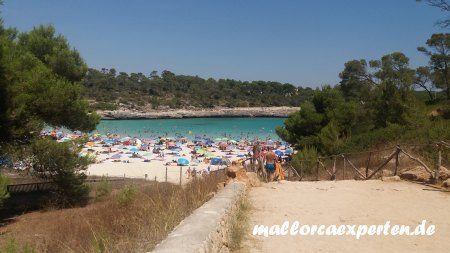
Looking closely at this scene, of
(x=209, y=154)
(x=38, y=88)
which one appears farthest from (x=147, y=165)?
(x=38, y=88)

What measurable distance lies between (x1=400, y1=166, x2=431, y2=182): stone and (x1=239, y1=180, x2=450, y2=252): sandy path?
0.55 metres

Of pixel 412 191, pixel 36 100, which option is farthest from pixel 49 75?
pixel 412 191

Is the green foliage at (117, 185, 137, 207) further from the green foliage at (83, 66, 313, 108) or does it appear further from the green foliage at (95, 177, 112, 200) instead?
the green foliage at (83, 66, 313, 108)

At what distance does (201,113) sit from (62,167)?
372ft

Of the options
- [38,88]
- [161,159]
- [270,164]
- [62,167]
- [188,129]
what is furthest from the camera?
[188,129]

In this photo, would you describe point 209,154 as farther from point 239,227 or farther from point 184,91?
point 184,91

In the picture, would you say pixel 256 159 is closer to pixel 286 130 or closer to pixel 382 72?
pixel 286 130

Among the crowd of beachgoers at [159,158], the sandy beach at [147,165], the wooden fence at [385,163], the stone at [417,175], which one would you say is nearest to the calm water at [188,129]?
the crowd of beachgoers at [159,158]

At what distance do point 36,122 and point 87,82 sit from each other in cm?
11763

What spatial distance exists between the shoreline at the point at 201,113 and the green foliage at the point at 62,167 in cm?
10046

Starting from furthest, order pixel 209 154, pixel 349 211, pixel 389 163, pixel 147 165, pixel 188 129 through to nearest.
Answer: pixel 188 129 → pixel 209 154 → pixel 147 165 → pixel 389 163 → pixel 349 211

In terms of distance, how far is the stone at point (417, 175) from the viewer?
1053 cm

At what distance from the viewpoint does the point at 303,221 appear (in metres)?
6.82

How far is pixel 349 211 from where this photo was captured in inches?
298
